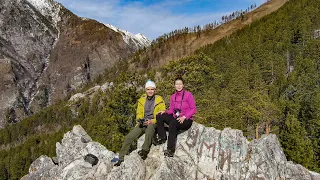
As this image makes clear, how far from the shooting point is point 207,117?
Result: 37.5 m

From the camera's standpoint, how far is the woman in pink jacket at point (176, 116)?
42.8ft

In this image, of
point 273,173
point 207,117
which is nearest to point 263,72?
point 207,117

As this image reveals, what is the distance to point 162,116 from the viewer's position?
42.6 feet

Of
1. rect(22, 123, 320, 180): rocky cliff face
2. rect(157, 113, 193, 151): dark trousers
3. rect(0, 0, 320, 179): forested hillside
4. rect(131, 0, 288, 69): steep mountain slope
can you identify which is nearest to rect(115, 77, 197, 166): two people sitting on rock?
rect(157, 113, 193, 151): dark trousers

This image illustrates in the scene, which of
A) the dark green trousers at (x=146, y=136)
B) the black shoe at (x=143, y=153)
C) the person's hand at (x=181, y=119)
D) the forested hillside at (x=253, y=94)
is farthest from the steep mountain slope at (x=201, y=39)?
the person's hand at (x=181, y=119)

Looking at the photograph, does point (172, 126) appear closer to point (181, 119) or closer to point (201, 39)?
point (181, 119)

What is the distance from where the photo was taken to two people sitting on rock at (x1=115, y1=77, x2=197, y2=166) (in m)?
13.1

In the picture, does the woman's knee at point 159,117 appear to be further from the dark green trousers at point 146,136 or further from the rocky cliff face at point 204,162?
the rocky cliff face at point 204,162

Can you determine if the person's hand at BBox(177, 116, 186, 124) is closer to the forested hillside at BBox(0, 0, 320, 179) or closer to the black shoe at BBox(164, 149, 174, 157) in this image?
the black shoe at BBox(164, 149, 174, 157)

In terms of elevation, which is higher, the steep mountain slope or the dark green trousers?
the steep mountain slope

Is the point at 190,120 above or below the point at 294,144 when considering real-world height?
above

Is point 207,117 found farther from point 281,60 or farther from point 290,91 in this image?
point 281,60

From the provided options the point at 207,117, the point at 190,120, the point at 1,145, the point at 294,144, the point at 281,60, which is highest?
the point at 281,60

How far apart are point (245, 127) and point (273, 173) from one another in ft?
97.1
